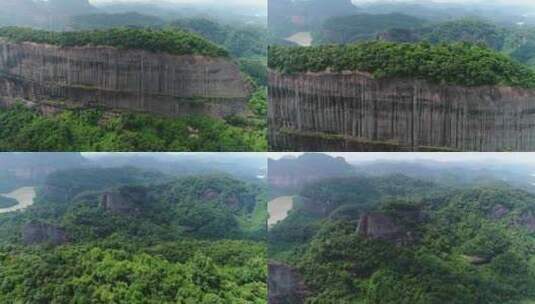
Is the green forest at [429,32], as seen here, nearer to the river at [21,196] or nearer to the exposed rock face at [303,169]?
the exposed rock face at [303,169]

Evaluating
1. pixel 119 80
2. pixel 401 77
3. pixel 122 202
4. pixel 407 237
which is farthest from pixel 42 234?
pixel 401 77

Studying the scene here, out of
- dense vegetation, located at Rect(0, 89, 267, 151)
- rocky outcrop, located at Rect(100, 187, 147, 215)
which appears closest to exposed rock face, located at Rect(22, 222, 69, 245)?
rocky outcrop, located at Rect(100, 187, 147, 215)

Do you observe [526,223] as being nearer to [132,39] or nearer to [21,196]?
[132,39]

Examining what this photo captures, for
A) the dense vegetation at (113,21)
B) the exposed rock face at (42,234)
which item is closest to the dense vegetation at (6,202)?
the exposed rock face at (42,234)

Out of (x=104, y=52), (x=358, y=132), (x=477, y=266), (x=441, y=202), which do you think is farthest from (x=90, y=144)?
(x=477, y=266)

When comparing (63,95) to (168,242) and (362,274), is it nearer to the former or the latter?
(168,242)
